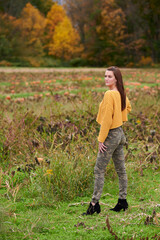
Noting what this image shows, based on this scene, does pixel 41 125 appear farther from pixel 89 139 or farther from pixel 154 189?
pixel 154 189

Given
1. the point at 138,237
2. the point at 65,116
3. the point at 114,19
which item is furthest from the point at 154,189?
the point at 114,19

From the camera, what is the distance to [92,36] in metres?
44.5

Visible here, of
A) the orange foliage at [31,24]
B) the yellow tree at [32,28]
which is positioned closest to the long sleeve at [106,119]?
the yellow tree at [32,28]

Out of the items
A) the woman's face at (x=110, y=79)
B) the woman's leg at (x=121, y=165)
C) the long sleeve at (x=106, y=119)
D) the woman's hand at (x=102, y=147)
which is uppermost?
the woman's face at (x=110, y=79)

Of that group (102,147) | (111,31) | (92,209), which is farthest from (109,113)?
(111,31)

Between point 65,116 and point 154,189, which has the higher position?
point 65,116

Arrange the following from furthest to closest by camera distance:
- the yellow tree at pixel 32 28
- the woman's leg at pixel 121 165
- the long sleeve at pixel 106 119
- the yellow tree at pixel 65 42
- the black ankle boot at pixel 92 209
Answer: the yellow tree at pixel 65 42 < the yellow tree at pixel 32 28 < the woman's leg at pixel 121 165 < the black ankle boot at pixel 92 209 < the long sleeve at pixel 106 119

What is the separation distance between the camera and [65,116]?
6238 millimetres

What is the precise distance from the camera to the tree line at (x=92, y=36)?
41.8 meters

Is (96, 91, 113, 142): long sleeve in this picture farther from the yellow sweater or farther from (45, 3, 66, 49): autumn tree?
(45, 3, 66, 49): autumn tree

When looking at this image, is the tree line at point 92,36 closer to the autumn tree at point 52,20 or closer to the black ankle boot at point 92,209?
the autumn tree at point 52,20

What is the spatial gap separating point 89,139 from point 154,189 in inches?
59.4

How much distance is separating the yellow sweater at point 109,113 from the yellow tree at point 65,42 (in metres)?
42.0

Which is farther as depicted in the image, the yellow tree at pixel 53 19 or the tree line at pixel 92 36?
the yellow tree at pixel 53 19
